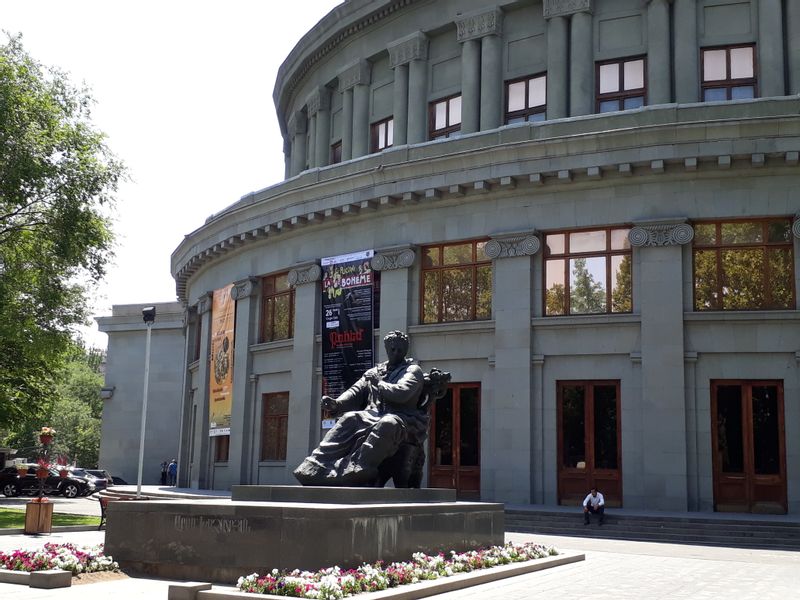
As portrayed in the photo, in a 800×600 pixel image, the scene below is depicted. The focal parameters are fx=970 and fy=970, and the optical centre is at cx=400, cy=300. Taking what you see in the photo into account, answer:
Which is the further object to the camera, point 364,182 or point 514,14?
point 514,14

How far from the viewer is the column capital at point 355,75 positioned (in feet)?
134

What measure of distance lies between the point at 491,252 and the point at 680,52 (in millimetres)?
10126

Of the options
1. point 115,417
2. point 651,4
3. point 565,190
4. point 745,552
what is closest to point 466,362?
point 565,190

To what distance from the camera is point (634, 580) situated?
1420 cm

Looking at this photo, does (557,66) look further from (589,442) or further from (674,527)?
(674,527)

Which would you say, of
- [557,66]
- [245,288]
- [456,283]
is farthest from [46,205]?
[557,66]

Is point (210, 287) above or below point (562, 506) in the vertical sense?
above

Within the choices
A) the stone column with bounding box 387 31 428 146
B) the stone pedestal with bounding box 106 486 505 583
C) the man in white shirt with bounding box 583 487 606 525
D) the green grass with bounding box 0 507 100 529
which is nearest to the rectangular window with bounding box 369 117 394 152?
the stone column with bounding box 387 31 428 146

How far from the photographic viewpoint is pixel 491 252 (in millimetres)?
29656

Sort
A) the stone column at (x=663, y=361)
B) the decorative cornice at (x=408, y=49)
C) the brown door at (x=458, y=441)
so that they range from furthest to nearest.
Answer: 1. the decorative cornice at (x=408, y=49)
2. the brown door at (x=458, y=441)
3. the stone column at (x=663, y=361)

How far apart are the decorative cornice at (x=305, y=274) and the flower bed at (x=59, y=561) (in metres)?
20.5

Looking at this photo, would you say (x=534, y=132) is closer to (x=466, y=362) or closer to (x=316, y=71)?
(x=466, y=362)

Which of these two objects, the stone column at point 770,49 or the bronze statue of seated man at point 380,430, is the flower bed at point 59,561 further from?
the stone column at point 770,49

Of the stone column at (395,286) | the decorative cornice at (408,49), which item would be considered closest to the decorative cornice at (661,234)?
the stone column at (395,286)
